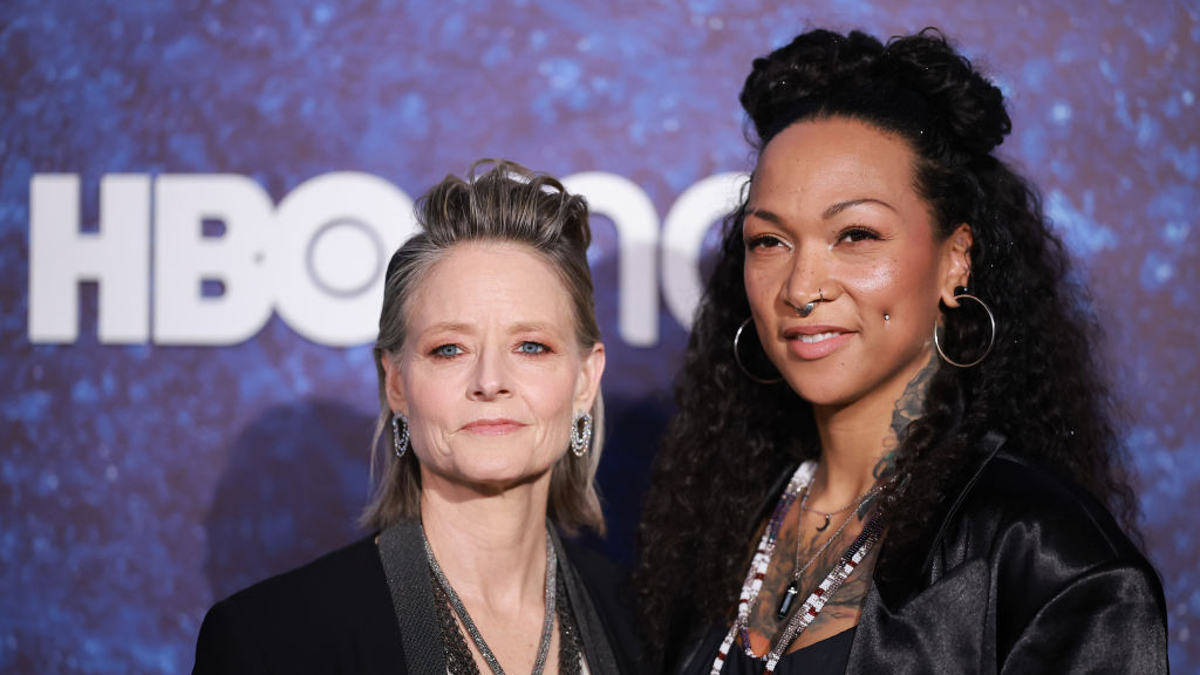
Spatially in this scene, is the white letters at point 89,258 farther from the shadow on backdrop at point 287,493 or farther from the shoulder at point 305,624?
the shoulder at point 305,624

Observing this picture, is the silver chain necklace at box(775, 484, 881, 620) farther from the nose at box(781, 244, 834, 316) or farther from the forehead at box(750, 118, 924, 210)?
the forehead at box(750, 118, 924, 210)

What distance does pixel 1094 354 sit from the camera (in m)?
2.81

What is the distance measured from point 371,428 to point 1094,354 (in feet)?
6.23

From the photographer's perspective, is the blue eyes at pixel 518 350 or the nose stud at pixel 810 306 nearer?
the nose stud at pixel 810 306

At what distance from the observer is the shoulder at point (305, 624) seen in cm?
187

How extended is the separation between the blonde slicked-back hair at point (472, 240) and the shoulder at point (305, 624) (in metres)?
0.24

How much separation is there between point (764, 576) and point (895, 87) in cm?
95

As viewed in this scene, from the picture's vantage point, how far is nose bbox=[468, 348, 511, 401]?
2.01 meters

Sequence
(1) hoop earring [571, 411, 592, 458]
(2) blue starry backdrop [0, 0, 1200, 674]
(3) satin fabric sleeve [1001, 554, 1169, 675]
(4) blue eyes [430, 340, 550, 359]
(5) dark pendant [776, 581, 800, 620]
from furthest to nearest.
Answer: (2) blue starry backdrop [0, 0, 1200, 674] → (1) hoop earring [571, 411, 592, 458] → (4) blue eyes [430, 340, 550, 359] → (5) dark pendant [776, 581, 800, 620] → (3) satin fabric sleeve [1001, 554, 1169, 675]

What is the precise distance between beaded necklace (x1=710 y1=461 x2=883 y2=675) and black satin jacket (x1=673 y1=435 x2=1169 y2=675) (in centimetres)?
15

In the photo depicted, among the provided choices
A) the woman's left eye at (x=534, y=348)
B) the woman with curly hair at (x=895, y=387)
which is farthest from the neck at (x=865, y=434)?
the woman's left eye at (x=534, y=348)

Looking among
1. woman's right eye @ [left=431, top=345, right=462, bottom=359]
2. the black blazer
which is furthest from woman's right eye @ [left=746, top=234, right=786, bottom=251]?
the black blazer

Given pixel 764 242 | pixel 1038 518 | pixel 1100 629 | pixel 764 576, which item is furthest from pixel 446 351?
pixel 1100 629

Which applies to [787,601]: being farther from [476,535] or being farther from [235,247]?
[235,247]
